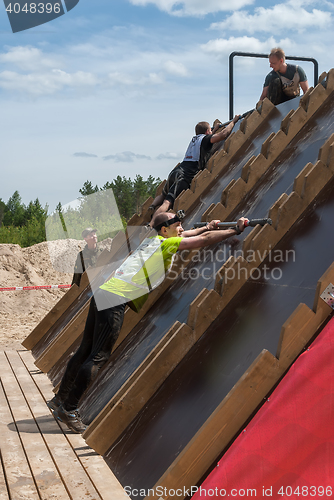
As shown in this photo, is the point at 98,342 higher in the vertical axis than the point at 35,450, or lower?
higher

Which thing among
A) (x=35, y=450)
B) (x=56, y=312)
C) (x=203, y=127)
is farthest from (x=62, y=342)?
(x=203, y=127)

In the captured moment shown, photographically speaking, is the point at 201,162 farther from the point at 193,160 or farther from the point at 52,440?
the point at 52,440

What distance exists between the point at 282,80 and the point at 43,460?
637 centimetres

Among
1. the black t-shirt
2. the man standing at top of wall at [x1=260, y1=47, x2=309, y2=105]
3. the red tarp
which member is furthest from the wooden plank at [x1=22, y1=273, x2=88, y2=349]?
the red tarp

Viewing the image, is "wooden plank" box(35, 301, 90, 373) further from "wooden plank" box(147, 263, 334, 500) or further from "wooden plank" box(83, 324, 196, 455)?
"wooden plank" box(147, 263, 334, 500)

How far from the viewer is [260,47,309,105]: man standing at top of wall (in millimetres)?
7566

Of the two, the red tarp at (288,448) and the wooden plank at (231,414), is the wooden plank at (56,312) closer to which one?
the wooden plank at (231,414)

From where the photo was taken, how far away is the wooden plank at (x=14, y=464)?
3.59m

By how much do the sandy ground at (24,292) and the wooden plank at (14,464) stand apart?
245 inches

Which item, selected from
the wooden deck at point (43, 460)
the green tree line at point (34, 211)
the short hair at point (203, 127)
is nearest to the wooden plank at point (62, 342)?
the wooden deck at point (43, 460)

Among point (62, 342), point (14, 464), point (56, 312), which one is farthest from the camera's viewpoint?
point (56, 312)

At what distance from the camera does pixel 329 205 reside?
177 inches

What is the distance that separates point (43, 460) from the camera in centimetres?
415

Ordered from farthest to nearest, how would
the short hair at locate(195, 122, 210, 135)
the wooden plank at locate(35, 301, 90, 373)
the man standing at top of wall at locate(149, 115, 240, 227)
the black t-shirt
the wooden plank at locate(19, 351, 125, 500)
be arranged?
the short hair at locate(195, 122, 210, 135) < the black t-shirt < the man standing at top of wall at locate(149, 115, 240, 227) < the wooden plank at locate(35, 301, 90, 373) < the wooden plank at locate(19, 351, 125, 500)
